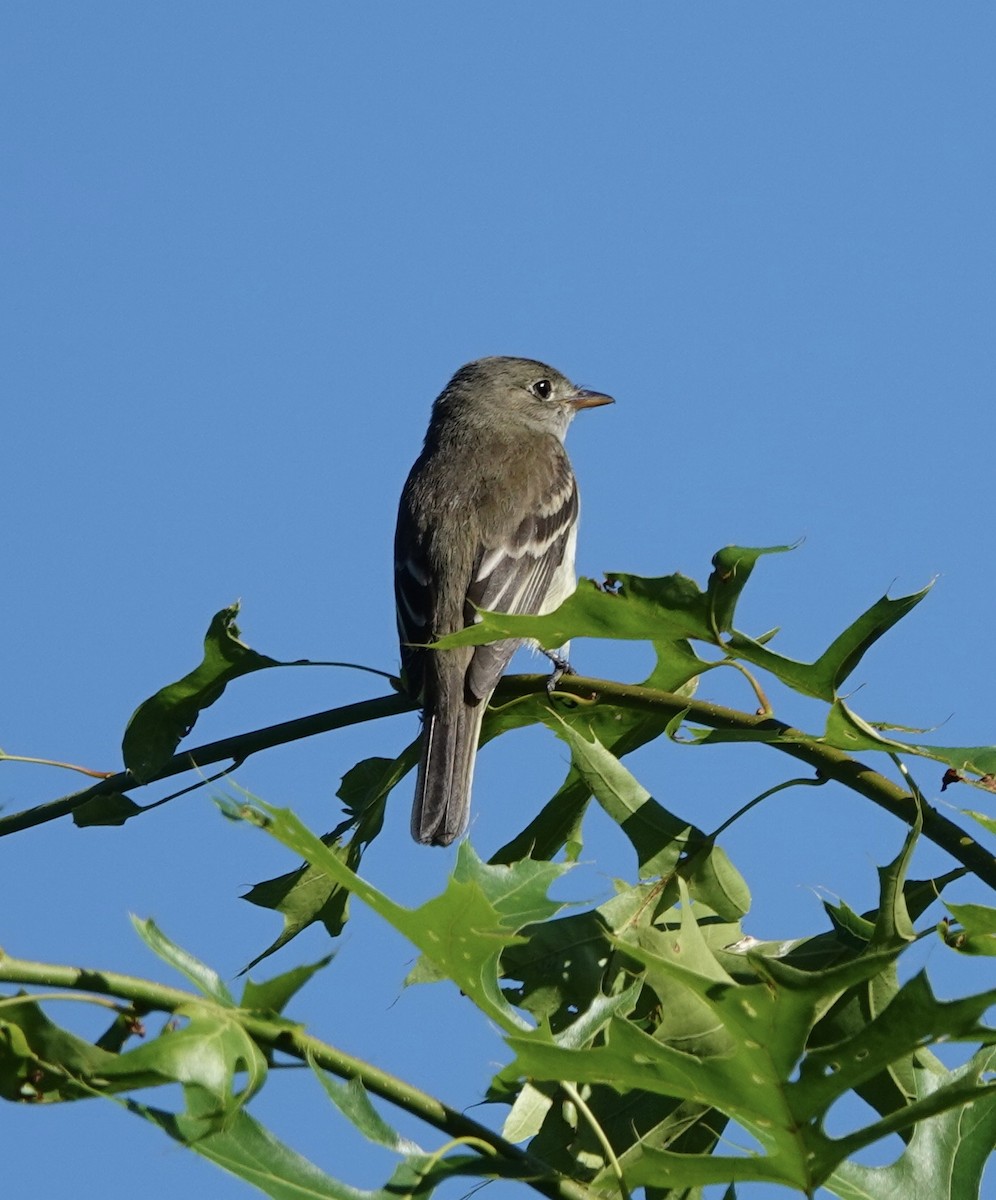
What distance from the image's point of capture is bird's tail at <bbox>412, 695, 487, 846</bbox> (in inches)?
241

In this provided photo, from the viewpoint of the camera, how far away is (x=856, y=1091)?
11.0ft

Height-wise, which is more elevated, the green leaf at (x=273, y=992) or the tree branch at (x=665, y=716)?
the tree branch at (x=665, y=716)

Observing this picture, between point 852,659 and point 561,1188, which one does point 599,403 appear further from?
point 561,1188

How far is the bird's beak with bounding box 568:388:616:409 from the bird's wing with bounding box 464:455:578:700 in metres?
1.98

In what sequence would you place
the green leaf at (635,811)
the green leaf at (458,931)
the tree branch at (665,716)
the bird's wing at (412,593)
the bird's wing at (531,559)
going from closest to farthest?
the green leaf at (458,931) → the tree branch at (665,716) → the green leaf at (635,811) → the bird's wing at (412,593) → the bird's wing at (531,559)

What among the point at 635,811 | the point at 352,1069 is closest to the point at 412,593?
the point at 635,811

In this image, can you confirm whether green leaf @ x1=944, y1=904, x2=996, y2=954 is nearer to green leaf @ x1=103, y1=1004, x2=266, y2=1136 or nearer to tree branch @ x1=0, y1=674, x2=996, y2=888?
tree branch @ x1=0, y1=674, x2=996, y2=888

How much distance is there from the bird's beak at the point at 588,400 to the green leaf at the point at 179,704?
6.47 meters

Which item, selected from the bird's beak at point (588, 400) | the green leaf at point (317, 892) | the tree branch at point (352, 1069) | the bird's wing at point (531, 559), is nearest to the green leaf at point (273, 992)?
the tree branch at point (352, 1069)

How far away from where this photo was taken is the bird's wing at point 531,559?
7.42m

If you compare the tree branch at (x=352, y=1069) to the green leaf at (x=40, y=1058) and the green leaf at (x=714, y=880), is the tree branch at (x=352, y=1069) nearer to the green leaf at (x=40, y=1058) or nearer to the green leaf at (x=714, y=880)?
the green leaf at (x=40, y=1058)

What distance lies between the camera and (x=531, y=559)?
7.72 metres

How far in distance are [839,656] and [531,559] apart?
4.38m

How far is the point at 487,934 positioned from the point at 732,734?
893 mm
